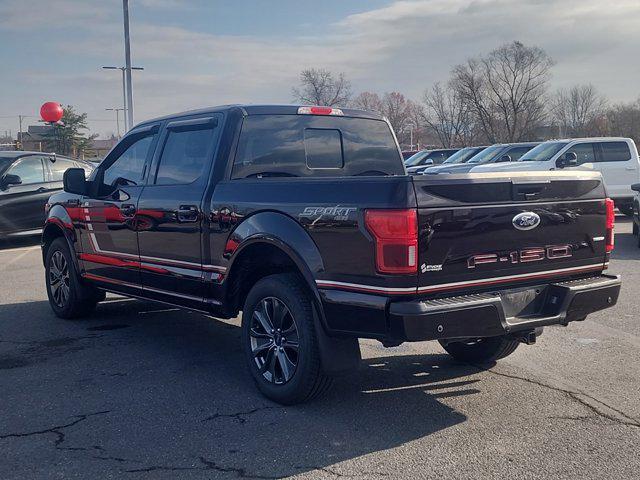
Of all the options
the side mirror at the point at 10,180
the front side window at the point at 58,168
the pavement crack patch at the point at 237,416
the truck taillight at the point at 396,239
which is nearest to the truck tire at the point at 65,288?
the pavement crack patch at the point at 237,416

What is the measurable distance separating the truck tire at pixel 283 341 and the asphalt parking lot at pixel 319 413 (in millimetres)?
162

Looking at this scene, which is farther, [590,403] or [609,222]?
[609,222]

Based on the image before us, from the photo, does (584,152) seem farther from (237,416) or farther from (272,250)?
(237,416)

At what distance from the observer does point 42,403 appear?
483 cm

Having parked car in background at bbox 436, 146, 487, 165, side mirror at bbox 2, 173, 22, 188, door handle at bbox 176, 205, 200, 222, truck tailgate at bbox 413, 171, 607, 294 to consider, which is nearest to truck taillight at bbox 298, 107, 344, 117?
door handle at bbox 176, 205, 200, 222

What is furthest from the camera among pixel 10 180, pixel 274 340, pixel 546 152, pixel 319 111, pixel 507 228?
pixel 546 152

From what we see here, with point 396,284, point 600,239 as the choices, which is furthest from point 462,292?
point 600,239

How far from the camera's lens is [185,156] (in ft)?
18.7

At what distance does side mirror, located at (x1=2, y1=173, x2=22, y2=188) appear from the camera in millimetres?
13320

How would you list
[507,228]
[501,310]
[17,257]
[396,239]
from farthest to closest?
[17,257]
[507,228]
[501,310]
[396,239]

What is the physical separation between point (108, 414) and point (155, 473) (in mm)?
1013

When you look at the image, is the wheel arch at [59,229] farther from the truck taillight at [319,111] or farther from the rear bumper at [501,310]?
the rear bumper at [501,310]

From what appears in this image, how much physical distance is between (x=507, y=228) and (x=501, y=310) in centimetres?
49

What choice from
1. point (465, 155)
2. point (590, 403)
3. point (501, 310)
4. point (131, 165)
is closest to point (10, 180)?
point (131, 165)
